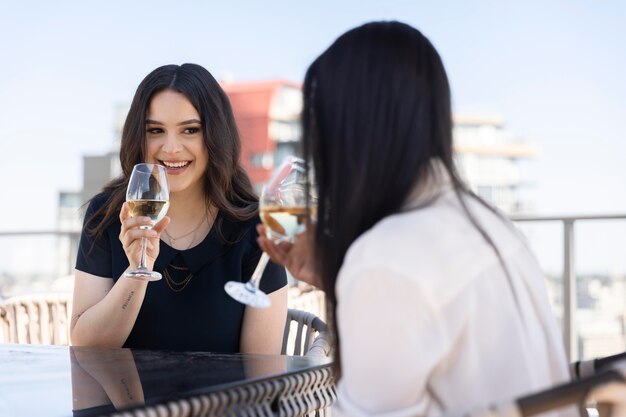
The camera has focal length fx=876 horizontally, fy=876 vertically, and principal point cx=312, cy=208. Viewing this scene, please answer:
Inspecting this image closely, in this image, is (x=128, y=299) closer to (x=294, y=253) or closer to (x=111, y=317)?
(x=111, y=317)

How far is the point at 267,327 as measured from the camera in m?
2.49

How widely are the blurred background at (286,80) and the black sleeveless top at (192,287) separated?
2422 cm

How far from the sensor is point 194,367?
1716mm

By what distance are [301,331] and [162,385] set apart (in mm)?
1017

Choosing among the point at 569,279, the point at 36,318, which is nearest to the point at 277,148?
the point at 569,279

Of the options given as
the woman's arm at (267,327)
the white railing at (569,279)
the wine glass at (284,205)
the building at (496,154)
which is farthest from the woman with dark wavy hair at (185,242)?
the building at (496,154)

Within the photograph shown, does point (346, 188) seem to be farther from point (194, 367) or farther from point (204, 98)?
point (204, 98)

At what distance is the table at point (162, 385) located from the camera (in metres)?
1.38

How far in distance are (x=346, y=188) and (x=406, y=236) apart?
0.47 ft

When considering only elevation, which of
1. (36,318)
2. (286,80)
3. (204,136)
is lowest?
(36,318)

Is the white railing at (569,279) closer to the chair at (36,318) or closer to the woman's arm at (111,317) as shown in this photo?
the chair at (36,318)

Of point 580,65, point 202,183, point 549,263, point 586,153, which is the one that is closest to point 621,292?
point 549,263

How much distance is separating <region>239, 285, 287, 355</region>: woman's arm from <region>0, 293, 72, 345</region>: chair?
0.71 meters

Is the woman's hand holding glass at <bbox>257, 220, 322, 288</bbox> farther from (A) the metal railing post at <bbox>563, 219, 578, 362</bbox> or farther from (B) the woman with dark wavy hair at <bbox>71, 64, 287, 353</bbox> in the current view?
(A) the metal railing post at <bbox>563, 219, 578, 362</bbox>
